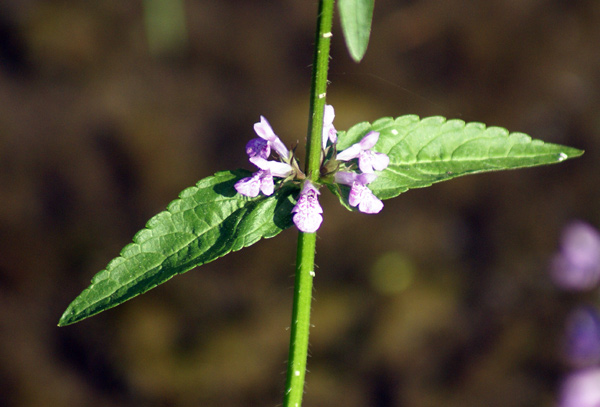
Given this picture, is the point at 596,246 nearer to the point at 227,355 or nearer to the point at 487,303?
the point at 487,303

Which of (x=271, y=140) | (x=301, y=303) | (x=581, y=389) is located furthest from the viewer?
(x=581, y=389)

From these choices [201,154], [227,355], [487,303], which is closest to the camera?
[227,355]

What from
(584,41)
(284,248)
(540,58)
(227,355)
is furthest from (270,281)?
(584,41)

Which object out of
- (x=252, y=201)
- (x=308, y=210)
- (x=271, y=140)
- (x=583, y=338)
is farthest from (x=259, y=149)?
(x=583, y=338)

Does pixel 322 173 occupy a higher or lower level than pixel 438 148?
lower

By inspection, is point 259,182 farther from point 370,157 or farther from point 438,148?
point 438,148

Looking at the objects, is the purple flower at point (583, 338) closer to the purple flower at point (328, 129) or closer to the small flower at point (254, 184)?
the purple flower at point (328, 129)

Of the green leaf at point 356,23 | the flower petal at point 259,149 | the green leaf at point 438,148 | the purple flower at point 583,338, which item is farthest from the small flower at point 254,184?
the purple flower at point 583,338
